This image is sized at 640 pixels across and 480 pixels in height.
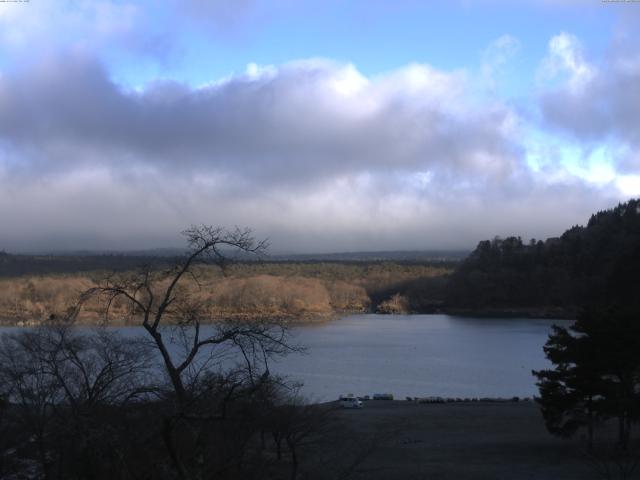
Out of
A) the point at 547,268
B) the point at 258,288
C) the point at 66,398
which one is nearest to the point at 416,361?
the point at 258,288

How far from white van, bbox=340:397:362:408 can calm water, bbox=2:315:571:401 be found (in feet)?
3.25

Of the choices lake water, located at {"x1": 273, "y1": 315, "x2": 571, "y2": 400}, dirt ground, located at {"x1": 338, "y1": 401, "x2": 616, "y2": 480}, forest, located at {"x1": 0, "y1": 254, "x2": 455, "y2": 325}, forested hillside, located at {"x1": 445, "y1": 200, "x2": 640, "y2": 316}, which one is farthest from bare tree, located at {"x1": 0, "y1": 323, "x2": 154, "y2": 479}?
forested hillside, located at {"x1": 445, "y1": 200, "x2": 640, "y2": 316}

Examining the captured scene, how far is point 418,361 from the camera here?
1852 inches

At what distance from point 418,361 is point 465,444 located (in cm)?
2526

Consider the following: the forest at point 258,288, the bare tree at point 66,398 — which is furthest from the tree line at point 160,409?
the forest at point 258,288

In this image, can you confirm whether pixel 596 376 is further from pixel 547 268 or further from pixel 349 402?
pixel 547 268

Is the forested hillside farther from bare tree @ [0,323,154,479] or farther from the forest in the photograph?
bare tree @ [0,323,154,479]

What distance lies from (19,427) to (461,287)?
323 feet

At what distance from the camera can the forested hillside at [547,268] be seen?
88.1 m

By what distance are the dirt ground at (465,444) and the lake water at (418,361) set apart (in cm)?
380

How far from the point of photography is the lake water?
3600cm

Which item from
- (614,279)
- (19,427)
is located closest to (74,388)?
(19,427)

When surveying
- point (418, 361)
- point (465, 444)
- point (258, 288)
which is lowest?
point (418, 361)

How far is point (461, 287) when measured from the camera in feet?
344
